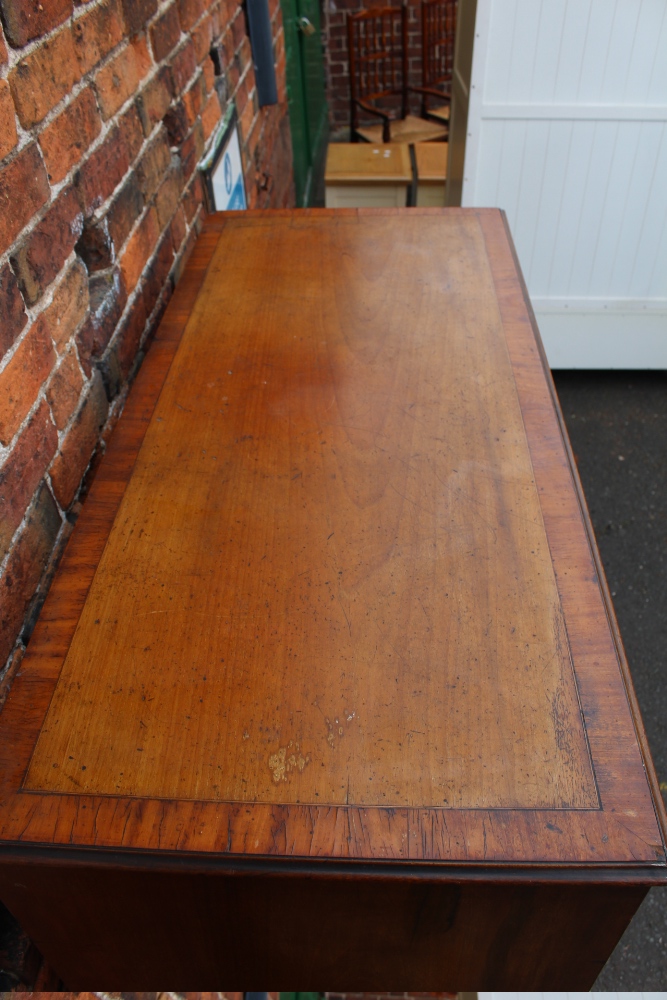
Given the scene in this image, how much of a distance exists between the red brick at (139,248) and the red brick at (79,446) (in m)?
0.20

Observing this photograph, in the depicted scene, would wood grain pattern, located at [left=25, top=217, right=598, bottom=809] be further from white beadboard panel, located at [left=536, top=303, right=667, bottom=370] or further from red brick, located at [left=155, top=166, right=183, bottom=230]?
white beadboard panel, located at [left=536, top=303, right=667, bottom=370]

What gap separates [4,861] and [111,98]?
1.01 meters

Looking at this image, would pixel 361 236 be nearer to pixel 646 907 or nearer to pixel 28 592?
pixel 28 592

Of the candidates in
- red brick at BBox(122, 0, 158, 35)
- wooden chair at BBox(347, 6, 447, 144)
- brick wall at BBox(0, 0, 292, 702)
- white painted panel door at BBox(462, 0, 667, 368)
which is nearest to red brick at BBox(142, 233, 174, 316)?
brick wall at BBox(0, 0, 292, 702)

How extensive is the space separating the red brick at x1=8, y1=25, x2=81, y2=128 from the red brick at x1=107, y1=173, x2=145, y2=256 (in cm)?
19

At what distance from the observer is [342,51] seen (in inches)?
220

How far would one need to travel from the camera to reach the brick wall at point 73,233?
0.81m

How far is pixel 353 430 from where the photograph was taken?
963 mm

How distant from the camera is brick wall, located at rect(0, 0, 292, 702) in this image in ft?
2.67

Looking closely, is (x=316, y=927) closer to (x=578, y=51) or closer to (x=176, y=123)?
(x=176, y=123)

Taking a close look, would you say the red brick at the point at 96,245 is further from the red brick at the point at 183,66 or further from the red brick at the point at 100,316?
the red brick at the point at 183,66

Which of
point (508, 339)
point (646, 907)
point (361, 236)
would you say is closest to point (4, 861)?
point (508, 339)

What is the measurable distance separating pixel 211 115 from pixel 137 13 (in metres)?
0.54

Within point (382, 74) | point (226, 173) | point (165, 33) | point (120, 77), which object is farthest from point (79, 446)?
point (382, 74)
